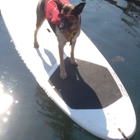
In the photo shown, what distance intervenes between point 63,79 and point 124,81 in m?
1.70

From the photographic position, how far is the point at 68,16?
419 cm

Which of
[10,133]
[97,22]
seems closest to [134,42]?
[97,22]

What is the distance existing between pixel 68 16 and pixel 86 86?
1.61 meters

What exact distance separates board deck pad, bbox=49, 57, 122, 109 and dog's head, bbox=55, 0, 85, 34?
1240 mm

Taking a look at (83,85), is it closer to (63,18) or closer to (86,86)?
(86,86)

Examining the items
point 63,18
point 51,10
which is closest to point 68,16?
point 63,18

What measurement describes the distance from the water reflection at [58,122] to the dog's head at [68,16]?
1793 mm

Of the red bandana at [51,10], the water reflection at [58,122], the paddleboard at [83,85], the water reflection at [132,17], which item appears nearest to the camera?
the paddleboard at [83,85]

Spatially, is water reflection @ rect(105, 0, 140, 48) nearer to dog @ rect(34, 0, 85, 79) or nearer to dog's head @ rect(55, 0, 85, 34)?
dog @ rect(34, 0, 85, 79)

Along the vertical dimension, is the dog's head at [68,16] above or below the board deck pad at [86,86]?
above

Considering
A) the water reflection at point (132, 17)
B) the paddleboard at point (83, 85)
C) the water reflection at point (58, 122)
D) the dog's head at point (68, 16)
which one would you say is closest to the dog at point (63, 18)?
the dog's head at point (68, 16)

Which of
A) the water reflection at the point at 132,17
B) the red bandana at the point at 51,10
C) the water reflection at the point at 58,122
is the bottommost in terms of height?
the water reflection at the point at 58,122

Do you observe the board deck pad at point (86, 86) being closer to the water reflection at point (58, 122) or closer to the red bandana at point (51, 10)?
the water reflection at point (58, 122)

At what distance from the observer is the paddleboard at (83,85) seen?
4.30 m
